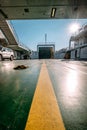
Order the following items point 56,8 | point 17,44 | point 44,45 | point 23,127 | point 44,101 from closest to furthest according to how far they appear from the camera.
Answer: point 23,127 → point 44,101 → point 56,8 → point 17,44 → point 44,45

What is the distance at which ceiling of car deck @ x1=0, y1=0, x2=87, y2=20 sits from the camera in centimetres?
927

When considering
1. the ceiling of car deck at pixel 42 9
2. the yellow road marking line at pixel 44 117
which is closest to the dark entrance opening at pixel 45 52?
the ceiling of car deck at pixel 42 9

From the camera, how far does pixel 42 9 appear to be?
410 inches

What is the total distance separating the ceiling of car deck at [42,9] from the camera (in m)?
9.27

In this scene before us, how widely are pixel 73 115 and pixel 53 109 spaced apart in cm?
20

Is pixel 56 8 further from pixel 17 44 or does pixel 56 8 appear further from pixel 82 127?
pixel 17 44

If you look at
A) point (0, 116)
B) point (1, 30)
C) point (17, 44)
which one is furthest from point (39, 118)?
point (17, 44)

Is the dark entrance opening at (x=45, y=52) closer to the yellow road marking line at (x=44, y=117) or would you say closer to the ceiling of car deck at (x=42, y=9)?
the ceiling of car deck at (x=42, y=9)

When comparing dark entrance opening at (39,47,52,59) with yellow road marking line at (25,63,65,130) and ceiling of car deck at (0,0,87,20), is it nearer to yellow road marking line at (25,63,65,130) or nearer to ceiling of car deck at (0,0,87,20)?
ceiling of car deck at (0,0,87,20)

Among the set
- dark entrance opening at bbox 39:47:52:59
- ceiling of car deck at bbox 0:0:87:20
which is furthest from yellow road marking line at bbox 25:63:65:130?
dark entrance opening at bbox 39:47:52:59

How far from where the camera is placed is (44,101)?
1432 millimetres

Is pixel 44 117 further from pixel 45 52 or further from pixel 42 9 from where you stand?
pixel 45 52

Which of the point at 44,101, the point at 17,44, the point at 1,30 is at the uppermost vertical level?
the point at 1,30

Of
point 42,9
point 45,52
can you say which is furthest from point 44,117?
point 45,52
